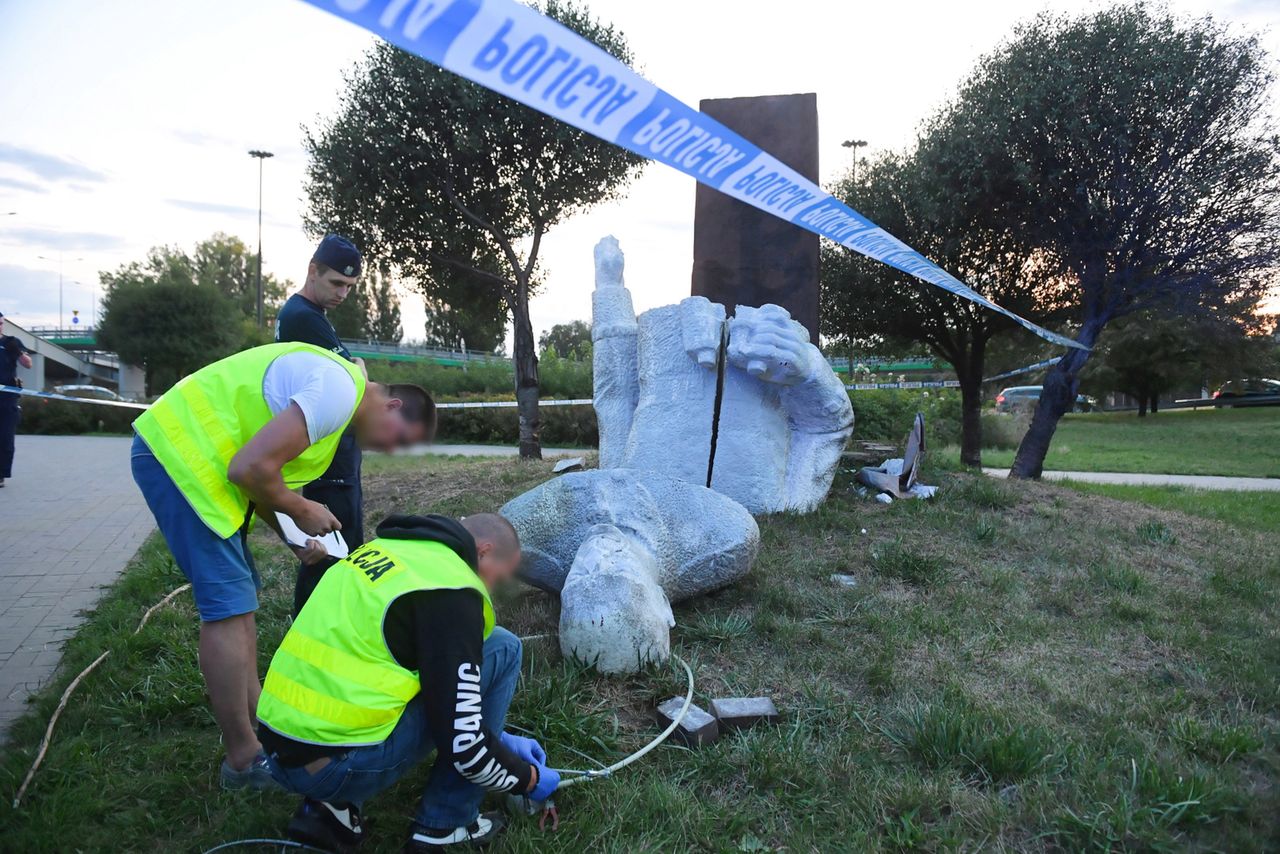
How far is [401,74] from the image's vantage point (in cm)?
1013

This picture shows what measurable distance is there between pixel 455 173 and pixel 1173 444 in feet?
56.2

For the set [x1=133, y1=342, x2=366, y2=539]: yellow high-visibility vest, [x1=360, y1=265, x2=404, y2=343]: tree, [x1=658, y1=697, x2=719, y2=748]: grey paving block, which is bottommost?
[x1=658, y1=697, x2=719, y2=748]: grey paving block

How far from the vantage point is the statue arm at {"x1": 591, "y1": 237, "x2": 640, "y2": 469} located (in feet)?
20.7

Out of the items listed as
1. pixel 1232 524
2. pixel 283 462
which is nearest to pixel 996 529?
pixel 1232 524

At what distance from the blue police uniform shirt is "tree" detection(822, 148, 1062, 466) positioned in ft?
27.0

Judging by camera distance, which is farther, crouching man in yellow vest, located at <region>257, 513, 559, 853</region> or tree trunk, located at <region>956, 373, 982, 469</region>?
tree trunk, located at <region>956, 373, 982, 469</region>

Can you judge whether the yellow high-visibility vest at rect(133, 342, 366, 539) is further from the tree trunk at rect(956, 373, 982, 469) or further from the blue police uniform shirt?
the tree trunk at rect(956, 373, 982, 469)

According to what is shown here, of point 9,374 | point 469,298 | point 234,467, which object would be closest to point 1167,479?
point 469,298

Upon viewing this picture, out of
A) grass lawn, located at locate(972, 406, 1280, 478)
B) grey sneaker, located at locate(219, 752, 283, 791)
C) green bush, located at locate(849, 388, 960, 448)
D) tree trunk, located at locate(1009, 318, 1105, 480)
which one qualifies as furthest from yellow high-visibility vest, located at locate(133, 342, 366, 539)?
grass lawn, located at locate(972, 406, 1280, 478)

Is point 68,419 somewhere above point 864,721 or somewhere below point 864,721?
below

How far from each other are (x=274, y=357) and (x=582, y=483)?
1919 millimetres

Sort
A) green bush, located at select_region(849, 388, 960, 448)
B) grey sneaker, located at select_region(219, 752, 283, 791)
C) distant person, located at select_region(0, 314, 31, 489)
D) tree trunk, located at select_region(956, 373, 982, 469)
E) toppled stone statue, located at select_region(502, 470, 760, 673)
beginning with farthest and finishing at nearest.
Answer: tree trunk, located at select_region(956, 373, 982, 469), green bush, located at select_region(849, 388, 960, 448), distant person, located at select_region(0, 314, 31, 489), toppled stone statue, located at select_region(502, 470, 760, 673), grey sneaker, located at select_region(219, 752, 283, 791)

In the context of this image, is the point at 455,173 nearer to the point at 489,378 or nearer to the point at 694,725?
the point at 694,725

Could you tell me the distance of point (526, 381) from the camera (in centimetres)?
1139
